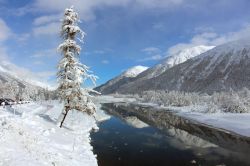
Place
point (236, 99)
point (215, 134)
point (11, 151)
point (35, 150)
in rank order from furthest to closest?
point (236, 99) < point (215, 134) < point (35, 150) < point (11, 151)

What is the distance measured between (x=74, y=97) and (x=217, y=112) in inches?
2452

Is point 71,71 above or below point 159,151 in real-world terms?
above

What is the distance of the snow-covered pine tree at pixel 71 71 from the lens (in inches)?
1475

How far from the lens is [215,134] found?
176 ft

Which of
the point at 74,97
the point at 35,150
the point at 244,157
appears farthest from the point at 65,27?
the point at 244,157

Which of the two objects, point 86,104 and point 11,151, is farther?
point 86,104

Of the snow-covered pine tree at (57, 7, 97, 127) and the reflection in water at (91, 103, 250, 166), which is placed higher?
the snow-covered pine tree at (57, 7, 97, 127)

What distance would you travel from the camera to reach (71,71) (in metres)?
37.8

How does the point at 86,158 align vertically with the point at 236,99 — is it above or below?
below

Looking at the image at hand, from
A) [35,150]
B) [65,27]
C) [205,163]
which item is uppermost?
[65,27]

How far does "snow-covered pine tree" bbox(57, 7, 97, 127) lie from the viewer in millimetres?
37469

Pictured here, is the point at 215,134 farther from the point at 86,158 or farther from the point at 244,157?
the point at 86,158

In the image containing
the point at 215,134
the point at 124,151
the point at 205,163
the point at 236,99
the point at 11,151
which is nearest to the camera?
the point at 11,151

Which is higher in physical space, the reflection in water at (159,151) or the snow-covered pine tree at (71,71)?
the snow-covered pine tree at (71,71)
